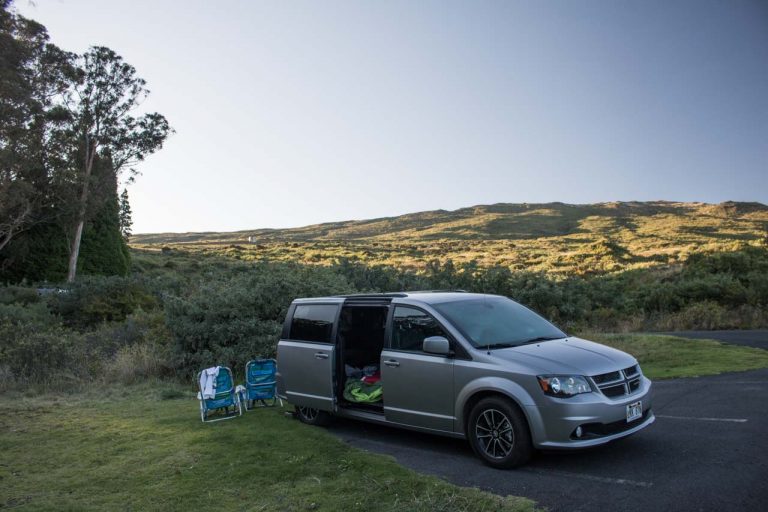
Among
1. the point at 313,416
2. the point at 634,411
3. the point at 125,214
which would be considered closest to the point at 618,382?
the point at 634,411

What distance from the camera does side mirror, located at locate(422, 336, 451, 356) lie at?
691 cm

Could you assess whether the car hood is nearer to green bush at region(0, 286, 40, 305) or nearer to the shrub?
the shrub

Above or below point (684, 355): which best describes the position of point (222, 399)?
above

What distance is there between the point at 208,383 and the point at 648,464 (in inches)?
233

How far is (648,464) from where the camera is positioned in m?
6.16

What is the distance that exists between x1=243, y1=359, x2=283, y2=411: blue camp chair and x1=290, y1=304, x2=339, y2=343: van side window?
123 centimetres

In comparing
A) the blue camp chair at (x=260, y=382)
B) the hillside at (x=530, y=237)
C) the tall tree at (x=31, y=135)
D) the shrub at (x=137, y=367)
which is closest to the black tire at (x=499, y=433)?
the blue camp chair at (x=260, y=382)

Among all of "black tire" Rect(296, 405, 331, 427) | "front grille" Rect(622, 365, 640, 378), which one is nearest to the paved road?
"front grille" Rect(622, 365, 640, 378)

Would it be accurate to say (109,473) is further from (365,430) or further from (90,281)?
(90,281)

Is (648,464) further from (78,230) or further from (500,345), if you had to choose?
(78,230)

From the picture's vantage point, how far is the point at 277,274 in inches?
638

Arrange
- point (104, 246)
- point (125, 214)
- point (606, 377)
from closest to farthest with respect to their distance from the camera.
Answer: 1. point (606, 377)
2. point (104, 246)
3. point (125, 214)

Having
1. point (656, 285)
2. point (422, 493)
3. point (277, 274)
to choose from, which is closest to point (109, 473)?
point (422, 493)

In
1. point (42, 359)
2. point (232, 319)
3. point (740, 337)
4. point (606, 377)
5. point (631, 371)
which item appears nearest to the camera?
point (606, 377)
